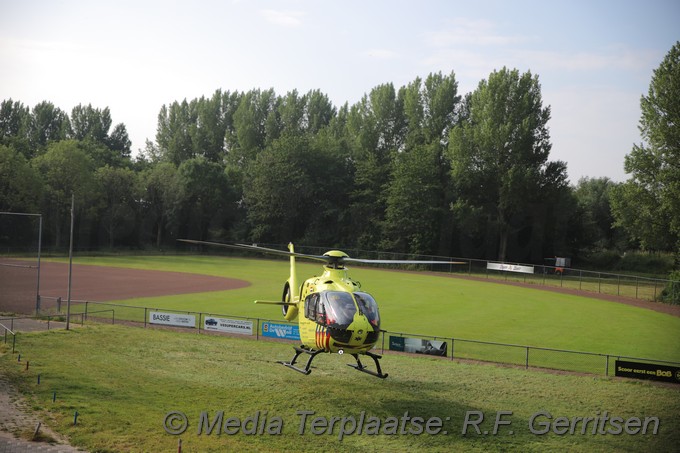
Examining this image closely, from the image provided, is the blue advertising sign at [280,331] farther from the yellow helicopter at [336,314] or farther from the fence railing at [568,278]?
the fence railing at [568,278]

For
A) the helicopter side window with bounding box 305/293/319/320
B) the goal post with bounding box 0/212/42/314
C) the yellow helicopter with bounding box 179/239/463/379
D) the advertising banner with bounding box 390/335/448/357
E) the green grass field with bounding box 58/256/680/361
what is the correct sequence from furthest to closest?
the goal post with bounding box 0/212/42/314 < the green grass field with bounding box 58/256/680/361 < the advertising banner with bounding box 390/335/448/357 < the helicopter side window with bounding box 305/293/319/320 < the yellow helicopter with bounding box 179/239/463/379

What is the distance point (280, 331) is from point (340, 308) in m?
14.8

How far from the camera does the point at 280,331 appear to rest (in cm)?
3356

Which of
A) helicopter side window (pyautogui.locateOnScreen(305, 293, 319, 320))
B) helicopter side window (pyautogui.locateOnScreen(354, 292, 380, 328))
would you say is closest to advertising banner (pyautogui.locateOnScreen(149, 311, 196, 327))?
helicopter side window (pyautogui.locateOnScreen(305, 293, 319, 320))

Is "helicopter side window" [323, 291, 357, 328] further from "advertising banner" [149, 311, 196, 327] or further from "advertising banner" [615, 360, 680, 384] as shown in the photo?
"advertising banner" [149, 311, 196, 327]

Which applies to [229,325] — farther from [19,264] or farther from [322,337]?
[19,264]

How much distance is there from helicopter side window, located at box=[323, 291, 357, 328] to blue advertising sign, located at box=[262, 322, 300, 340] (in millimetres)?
13286

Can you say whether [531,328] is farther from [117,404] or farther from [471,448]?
[117,404]

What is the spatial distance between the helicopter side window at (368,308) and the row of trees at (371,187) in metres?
53.8

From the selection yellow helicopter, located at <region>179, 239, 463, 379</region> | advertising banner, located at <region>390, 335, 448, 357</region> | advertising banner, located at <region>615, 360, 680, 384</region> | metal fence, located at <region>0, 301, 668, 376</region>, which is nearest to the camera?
yellow helicopter, located at <region>179, 239, 463, 379</region>

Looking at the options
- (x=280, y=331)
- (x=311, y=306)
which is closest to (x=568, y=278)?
(x=280, y=331)

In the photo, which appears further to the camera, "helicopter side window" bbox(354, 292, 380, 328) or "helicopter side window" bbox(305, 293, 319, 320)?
"helicopter side window" bbox(305, 293, 319, 320)

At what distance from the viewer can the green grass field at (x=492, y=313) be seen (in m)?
36.3

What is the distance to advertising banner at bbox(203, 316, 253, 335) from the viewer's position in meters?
34.7
